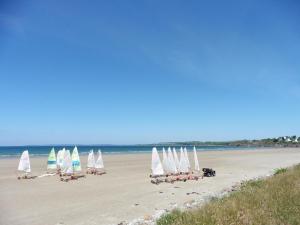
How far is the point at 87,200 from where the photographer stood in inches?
755

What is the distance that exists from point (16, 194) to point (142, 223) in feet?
41.7

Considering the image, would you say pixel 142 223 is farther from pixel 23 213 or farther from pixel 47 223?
pixel 23 213

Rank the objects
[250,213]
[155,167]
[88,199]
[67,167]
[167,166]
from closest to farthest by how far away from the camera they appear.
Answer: [250,213]
[88,199]
[155,167]
[167,166]
[67,167]

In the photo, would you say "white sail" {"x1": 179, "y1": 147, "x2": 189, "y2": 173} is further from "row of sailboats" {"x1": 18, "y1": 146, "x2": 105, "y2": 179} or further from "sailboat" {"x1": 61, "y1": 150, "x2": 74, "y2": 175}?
"sailboat" {"x1": 61, "y1": 150, "x2": 74, "y2": 175}

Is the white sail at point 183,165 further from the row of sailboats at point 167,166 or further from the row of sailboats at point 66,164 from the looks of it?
the row of sailboats at point 66,164

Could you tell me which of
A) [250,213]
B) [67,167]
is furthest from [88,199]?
[67,167]

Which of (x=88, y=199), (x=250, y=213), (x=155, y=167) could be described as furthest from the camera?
(x=155, y=167)

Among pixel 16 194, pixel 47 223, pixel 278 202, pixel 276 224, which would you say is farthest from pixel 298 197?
pixel 16 194

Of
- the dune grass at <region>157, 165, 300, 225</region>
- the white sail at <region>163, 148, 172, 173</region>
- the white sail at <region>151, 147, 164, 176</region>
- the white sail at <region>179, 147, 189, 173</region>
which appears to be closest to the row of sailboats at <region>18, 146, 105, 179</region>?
the white sail at <region>163, 148, 172, 173</region>

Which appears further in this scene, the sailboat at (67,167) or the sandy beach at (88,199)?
the sailboat at (67,167)

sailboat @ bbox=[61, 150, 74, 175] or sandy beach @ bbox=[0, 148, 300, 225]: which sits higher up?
sailboat @ bbox=[61, 150, 74, 175]

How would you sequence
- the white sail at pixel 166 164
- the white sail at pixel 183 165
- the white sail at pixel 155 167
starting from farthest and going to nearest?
the white sail at pixel 183 165 < the white sail at pixel 166 164 < the white sail at pixel 155 167

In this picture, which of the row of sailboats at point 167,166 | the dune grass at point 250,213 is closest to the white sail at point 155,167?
the row of sailboats at point 167,166

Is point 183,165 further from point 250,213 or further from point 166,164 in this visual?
point 250,213
